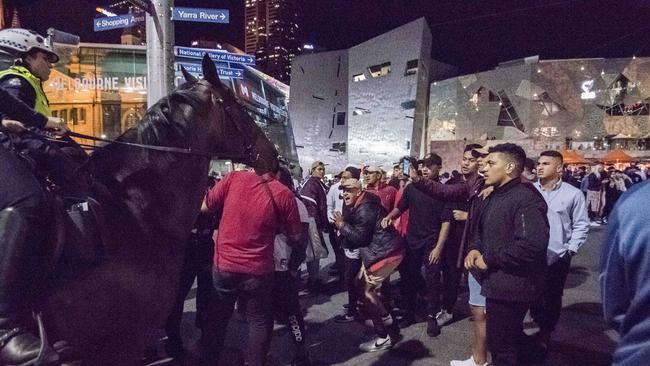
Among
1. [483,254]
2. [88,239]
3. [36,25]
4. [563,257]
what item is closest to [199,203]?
[88,239]

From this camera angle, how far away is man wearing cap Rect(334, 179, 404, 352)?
4.75 meters

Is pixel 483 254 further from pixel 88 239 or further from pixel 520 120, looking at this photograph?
pixel 520 120

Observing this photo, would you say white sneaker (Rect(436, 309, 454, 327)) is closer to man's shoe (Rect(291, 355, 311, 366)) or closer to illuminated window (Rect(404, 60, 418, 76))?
man's shoe (Rect(291, 355, 311, 366))

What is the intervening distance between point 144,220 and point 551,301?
173 inches

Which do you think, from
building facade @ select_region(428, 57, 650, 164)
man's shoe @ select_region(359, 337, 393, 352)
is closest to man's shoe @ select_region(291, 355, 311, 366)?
man's shoe @ select_region(359, 337, 393, 352)

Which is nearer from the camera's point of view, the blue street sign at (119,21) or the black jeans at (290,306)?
the black jeans at (290,306)

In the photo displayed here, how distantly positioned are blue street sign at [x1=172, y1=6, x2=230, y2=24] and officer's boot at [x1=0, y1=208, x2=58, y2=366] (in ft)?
14.1

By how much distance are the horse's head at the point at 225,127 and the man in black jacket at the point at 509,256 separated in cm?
196

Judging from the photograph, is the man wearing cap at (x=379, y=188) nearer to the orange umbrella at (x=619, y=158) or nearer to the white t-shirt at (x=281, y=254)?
the white t-shirt at (x=281, y=254)

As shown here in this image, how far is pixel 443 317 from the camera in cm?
571

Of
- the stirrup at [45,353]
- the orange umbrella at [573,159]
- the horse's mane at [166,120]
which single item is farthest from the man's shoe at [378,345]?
the orange umbrella at [573,159]

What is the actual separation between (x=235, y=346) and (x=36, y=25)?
49.1 feet

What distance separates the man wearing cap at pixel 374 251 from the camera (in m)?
4.75

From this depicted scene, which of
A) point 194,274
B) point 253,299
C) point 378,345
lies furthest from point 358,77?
point 253,299
